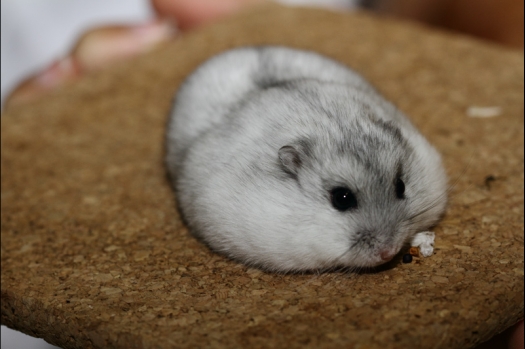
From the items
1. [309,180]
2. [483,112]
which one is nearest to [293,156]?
[309,180]

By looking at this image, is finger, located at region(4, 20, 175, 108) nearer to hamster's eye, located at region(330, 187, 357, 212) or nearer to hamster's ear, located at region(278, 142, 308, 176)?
hamster's ear, located at region(278, 142, 308, 176)

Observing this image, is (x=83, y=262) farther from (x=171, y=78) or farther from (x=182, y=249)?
(x=171, y=78)

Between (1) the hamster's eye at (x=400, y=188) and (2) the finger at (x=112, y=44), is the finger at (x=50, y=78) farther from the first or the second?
(1) the hamster's eye at (x=400, y=188)

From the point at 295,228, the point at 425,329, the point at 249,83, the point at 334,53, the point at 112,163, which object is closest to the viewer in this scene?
the point at 425,329

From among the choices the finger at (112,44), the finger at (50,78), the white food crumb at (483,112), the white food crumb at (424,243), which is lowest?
the white food crumb at (424,243)

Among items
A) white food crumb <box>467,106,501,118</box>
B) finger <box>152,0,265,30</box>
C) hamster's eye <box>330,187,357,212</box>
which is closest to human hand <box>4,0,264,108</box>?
finger <box>152,0,265,30</box>

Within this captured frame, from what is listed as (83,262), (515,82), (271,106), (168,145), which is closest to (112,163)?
(168,145)

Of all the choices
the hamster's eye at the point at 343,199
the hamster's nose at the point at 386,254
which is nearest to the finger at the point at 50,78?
the hamster's eye at the point at 343,199
